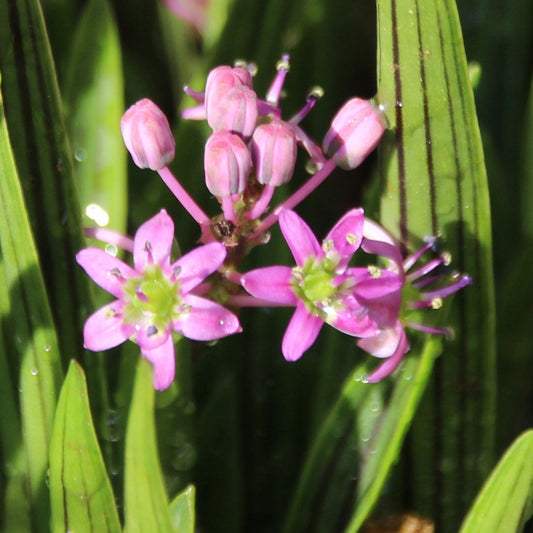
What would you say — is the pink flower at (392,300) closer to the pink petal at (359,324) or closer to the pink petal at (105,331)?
the pink petal at (359,324)

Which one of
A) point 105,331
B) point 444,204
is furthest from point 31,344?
point 444,204

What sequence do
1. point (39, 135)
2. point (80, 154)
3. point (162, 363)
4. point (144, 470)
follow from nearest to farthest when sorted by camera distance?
point (144, 470), point (162, 363), point (39, 135), point (80, 154)

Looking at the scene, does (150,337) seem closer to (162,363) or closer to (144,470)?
(162,363)

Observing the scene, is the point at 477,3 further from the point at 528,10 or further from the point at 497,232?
the point at 497,232

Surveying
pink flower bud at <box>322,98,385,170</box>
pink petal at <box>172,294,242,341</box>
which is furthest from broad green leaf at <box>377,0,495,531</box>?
pink petal at <box>172,294,242,341</box>

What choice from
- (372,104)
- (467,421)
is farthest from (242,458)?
(372,104)
